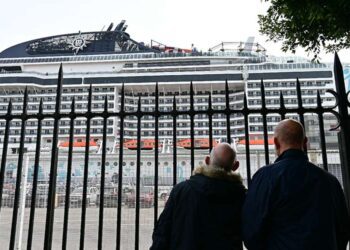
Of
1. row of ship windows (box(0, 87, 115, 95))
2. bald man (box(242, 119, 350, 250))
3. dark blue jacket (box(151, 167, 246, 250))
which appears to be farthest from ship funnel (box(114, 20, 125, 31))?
bald man (box(242, 119, 350, 250))

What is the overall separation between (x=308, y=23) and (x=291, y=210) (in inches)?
89.5

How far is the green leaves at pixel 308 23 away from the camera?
2609 mm

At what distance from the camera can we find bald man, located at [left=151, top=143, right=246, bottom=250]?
145 cm

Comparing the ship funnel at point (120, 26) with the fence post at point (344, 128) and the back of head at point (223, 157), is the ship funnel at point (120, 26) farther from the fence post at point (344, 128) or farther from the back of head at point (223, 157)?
the back of head at point (223, 157)

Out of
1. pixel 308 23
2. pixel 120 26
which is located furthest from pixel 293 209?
pixel 120 26

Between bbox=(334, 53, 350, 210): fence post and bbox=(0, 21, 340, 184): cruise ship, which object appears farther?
bbox=(0, 21, 340, 184): cruise ship

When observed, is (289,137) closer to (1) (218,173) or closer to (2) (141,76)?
(1) (218,173)

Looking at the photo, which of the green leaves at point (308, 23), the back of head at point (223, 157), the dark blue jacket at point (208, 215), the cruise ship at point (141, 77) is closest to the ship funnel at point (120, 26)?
the cruise ship at point (141, 77)

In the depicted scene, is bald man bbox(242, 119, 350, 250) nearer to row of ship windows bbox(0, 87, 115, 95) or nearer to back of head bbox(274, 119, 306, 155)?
back of head bbox(274, 119, 306, 155)

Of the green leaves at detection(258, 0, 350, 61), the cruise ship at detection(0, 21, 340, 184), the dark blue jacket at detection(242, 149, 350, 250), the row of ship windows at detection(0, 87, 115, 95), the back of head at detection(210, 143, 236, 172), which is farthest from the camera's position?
the row of ship windows at detection(0, 87, 115, 95)

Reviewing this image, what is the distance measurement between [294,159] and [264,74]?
46.7 meters

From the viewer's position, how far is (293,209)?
1.29 metres

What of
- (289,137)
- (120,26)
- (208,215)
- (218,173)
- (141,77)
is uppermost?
(120,26)

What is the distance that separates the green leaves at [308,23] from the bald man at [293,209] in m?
1.73
